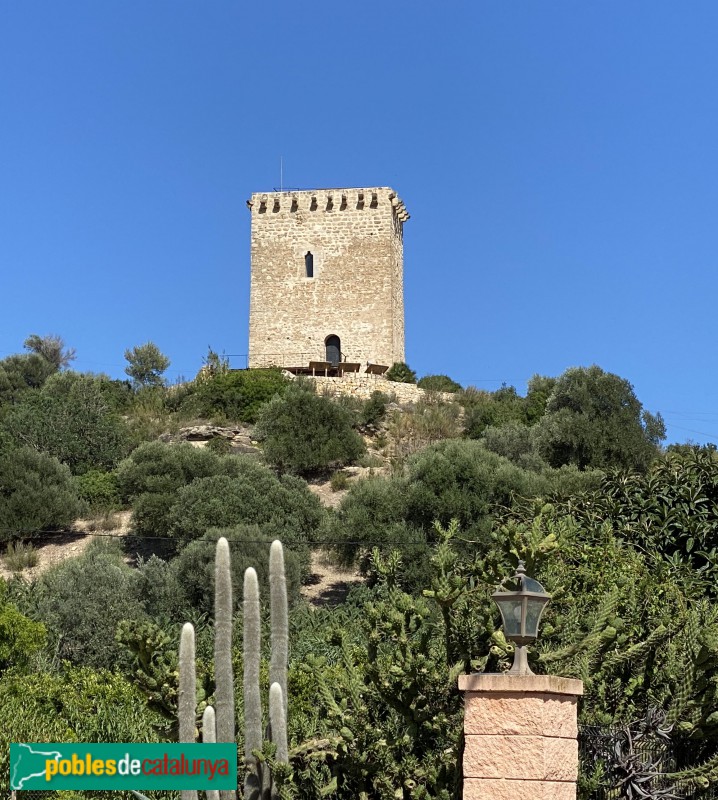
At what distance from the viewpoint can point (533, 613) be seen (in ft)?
21.4

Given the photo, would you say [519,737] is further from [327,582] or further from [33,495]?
[33,495]

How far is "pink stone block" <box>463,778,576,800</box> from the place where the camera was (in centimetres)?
599

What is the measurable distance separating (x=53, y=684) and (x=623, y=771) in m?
8.00

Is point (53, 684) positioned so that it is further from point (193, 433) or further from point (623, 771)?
point (193, 433)

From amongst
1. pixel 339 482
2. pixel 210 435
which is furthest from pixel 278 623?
pixel 210 435

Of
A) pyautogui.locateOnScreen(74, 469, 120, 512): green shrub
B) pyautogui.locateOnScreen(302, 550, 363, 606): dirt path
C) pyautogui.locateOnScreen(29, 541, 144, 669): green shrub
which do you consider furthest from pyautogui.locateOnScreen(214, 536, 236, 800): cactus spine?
pyautogui.locateOnScreen(74, 469, 120, 512): green shrub

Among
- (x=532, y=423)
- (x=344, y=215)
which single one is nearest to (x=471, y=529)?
(x=532, y=423)

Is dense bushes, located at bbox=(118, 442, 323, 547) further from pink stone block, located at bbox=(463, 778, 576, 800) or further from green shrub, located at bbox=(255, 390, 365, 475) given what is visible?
pink stone block, located at bbox=(463, 778, 576, 800)

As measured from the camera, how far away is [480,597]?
8664 millimetres

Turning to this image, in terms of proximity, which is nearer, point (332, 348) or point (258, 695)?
point (258, 695)

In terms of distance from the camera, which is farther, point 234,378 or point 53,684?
point 234,378

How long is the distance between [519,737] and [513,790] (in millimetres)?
263

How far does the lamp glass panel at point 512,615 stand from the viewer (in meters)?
6.50

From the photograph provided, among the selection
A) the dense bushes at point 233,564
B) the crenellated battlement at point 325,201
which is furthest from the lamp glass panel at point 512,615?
the crenellated battlement at point 325,201
